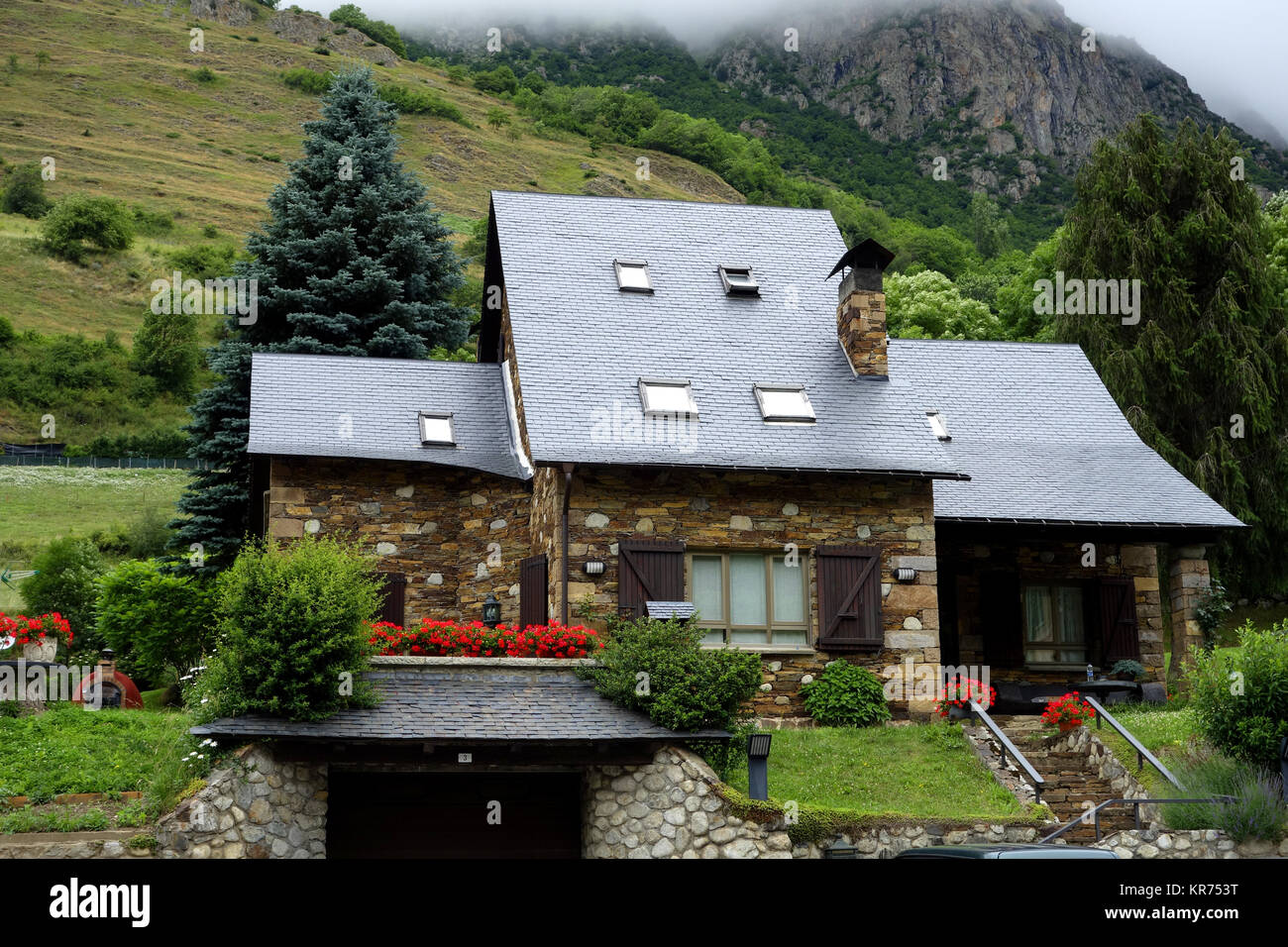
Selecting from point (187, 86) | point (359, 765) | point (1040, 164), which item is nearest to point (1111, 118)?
point (1040, 164)

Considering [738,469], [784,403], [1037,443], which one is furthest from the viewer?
[1037,443]

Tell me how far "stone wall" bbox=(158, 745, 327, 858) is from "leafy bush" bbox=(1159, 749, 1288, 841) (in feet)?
30.0

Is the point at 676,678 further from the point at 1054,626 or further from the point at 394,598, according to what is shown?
the point at 1054,626

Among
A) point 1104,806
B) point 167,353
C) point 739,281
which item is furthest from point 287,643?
point 167,353

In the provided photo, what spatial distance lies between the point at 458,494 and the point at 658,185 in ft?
303

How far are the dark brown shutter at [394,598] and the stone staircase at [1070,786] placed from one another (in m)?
8.98

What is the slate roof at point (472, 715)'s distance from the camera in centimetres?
1341

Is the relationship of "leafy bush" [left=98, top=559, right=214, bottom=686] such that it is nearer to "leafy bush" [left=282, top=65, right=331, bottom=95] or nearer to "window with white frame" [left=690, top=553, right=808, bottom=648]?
"window with white frame" [left=690, top=553, right=808, bottom=648]

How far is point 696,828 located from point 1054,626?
34.0ft

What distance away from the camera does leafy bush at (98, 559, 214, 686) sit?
25609mm

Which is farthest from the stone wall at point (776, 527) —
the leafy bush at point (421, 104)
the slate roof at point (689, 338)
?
the leafy bush at point (421, 104)

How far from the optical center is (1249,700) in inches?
597

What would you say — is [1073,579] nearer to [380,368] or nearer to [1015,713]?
[1015,713]

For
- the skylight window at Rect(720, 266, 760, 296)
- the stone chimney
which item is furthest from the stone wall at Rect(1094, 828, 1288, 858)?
the skylight window at Rect(720, 266, 760, 296)
